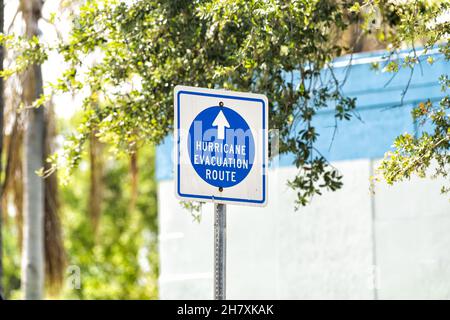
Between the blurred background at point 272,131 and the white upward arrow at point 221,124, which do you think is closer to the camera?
the white upward arrow at point 221,124

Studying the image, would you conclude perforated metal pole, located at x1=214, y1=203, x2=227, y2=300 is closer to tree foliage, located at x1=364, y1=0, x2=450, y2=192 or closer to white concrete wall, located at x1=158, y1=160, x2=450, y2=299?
tree foliage, located at x1=364, y1=0, x2=450, y2=192

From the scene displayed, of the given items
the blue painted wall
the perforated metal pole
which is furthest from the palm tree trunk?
the perforated metal pole

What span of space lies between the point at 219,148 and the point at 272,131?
3.60 meters

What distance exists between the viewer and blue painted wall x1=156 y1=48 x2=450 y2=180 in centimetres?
1373

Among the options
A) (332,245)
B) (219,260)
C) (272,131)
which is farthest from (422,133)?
(332,245)

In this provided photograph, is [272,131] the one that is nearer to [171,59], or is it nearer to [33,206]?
[171,59]

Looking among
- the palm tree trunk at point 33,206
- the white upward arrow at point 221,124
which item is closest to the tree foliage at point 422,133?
the white upward arrow at point 221,124

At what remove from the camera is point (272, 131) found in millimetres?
9969

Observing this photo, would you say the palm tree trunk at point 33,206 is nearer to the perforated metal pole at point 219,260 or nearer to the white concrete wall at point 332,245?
the white concrete wall at point 332,245

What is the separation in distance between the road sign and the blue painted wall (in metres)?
7.14

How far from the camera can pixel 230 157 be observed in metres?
6.43

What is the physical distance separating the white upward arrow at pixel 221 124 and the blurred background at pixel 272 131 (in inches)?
102

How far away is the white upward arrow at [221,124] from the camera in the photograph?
6403 mm
